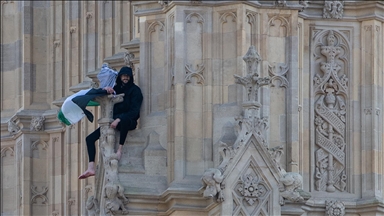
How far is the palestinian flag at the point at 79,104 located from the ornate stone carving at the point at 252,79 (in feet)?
7.51

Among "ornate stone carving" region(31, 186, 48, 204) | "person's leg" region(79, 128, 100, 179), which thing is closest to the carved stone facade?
"person's leg" region(79, 128, 100, 179)

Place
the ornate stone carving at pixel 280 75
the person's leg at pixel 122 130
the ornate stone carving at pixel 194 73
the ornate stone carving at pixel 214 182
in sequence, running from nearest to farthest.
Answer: the ornate stone carving at pixel 214 182 < the ornate stone carving at pixel 194 73 < the person's leg at pixel 122 130 < the ornate stone carving at pixel 280 75

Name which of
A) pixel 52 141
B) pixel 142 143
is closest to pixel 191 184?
pixel 142 143

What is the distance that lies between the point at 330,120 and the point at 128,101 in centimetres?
343

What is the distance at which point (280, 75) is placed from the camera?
42.3 meters

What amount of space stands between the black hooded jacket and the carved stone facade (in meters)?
0.17

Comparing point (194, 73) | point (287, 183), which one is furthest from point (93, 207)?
point (287, 183)

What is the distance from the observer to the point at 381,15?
43.8 meters

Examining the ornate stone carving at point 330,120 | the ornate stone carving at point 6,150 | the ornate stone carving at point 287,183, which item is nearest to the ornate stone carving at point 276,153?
the ornate stone carving at point 287,183

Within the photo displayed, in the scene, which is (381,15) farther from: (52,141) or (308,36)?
(52,141)

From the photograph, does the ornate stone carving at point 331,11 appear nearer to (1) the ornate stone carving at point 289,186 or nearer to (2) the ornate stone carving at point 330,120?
(2) the ornate stone carving at point 330,120

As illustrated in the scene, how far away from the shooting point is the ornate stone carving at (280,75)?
1665 inches

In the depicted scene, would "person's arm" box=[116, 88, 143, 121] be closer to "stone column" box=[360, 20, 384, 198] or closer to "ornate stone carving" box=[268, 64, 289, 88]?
"ornate stone carving" box=[268, 64, 289, 88]

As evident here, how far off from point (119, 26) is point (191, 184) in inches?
280
